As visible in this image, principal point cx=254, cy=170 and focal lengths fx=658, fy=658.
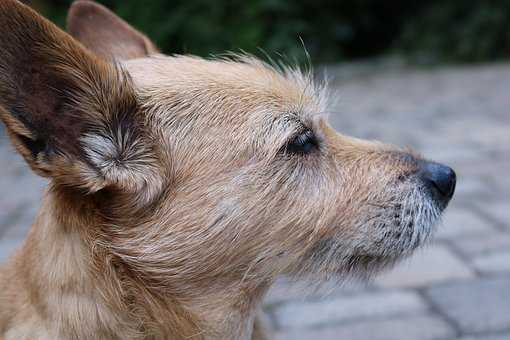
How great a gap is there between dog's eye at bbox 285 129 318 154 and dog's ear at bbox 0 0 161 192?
485 millimetres

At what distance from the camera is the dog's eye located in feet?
7.58

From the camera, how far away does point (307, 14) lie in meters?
14.8

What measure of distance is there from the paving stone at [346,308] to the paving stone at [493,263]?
1.59ft

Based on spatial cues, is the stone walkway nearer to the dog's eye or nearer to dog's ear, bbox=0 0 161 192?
the dog's eye

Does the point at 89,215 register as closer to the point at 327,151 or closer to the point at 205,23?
the point at 327,151

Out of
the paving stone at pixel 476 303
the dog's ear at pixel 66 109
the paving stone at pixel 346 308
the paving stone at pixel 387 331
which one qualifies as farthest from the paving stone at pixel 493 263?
the dog's ear at pixel 66 109

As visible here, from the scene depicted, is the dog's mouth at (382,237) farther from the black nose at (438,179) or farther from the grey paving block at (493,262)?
the grey paving block at (493,262)

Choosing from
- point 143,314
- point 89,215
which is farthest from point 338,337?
point 89,215

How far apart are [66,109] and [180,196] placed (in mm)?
451

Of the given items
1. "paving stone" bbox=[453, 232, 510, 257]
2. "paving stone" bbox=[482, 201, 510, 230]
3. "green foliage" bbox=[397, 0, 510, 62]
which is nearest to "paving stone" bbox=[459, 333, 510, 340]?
"paving stone" bbox=[453, 232, 510, 257]

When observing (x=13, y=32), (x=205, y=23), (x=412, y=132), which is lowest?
(x=412, y=132)

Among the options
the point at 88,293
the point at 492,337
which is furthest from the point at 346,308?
the point at 88,293

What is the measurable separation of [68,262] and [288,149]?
2.71 ft

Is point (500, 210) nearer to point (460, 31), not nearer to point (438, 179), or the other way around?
point (438, 179)
